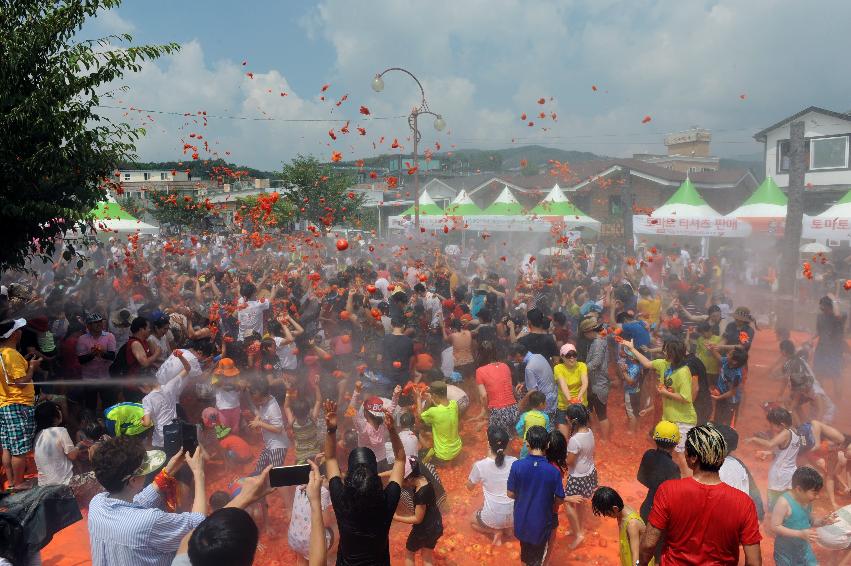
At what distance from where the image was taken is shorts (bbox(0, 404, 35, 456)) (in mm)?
5338

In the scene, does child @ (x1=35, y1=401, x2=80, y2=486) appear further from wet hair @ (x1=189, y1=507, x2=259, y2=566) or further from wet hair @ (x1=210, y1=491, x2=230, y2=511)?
wet hair @ (x1=189, y1=507, x2=259, y2=566)

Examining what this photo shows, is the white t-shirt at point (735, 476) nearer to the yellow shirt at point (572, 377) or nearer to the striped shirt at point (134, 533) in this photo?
the yellow shirt at point (572, 377)

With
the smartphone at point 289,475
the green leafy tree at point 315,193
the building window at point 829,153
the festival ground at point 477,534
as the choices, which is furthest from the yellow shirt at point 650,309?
the building window at point 829,153

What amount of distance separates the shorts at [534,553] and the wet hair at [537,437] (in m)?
0.72

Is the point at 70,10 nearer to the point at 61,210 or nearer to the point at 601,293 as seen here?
the point at 61,210

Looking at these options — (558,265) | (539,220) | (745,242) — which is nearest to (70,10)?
(558,265)

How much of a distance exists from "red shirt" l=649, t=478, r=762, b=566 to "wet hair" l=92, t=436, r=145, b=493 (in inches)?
118

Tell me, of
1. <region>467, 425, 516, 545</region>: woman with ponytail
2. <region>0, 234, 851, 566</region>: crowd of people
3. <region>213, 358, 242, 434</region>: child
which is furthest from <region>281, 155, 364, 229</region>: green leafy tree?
<region>467, 425, 516, 545</region>: woman with ponytail

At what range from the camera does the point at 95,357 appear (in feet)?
22.5

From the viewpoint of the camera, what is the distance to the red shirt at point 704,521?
2744 millimetres

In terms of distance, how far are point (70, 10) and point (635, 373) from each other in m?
7.79

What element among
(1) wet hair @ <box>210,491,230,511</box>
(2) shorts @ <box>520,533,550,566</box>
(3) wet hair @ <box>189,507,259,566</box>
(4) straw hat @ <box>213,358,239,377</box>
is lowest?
(2) shorts @ <box>520,533,550,566</box>

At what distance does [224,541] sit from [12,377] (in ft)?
14.0

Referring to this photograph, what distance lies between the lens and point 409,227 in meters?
24.8
